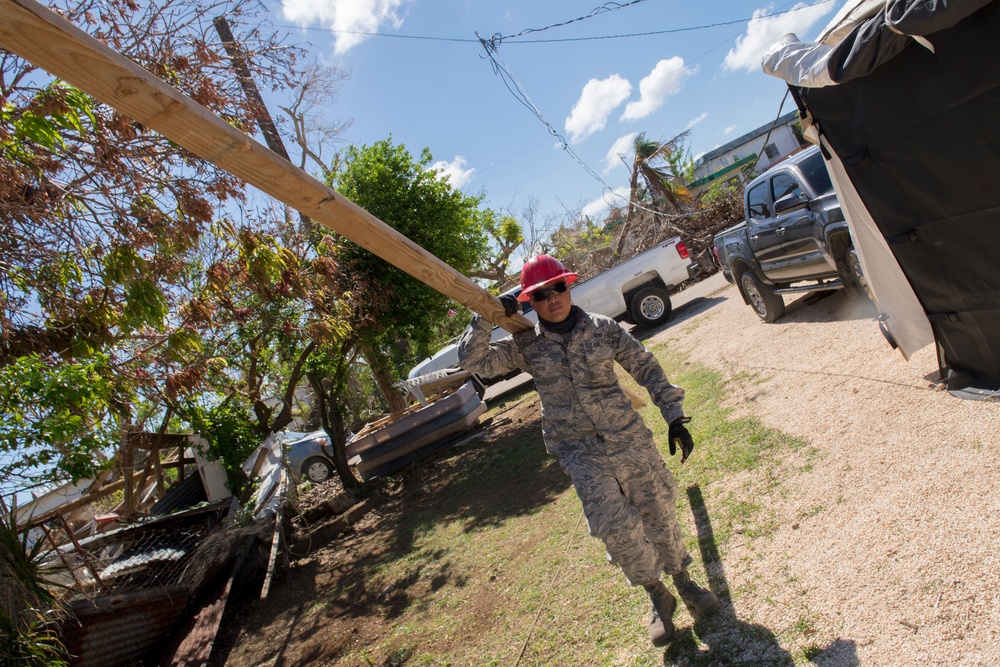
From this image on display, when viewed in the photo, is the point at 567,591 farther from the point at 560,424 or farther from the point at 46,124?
the point at 46,124

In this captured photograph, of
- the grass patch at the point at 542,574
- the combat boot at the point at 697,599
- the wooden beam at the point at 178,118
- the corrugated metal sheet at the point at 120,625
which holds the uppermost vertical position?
the wooden beam at the point at 178,118

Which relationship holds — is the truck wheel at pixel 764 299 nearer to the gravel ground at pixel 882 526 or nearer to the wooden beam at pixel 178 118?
the gravel ground at pixel 882 526

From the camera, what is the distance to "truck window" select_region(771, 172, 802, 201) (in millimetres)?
7355

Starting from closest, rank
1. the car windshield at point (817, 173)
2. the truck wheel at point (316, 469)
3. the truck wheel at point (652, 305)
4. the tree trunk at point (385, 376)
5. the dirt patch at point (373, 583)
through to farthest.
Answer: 1. the dirt patch at point (373, 583)
2. the car windshield at point (817, 173)
3. the tree trunk at point (385, 376)
4. the truck wheel at point (316, 469)
5. the truck wheel at point (652, 305)

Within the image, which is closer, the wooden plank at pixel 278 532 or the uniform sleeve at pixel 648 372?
the uniform sleeve at pixel 648 372

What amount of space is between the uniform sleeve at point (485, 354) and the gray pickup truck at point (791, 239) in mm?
4020

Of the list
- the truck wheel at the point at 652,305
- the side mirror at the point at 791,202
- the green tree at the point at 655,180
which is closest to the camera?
the side mirror at the point at 791,202

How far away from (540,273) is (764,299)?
635 centimetres

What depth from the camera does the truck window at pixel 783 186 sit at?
7355 mm

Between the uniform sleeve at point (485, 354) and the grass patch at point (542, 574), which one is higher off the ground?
the uniform sleeve at point (485, 354)

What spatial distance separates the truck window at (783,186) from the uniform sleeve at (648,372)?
4.96m

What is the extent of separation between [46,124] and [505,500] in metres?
5.31

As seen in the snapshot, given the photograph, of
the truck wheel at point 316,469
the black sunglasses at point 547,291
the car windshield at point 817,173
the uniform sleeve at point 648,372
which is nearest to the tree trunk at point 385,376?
the truck wheel at point 316,469

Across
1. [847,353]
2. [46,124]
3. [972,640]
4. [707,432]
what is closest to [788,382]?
[847,353]
